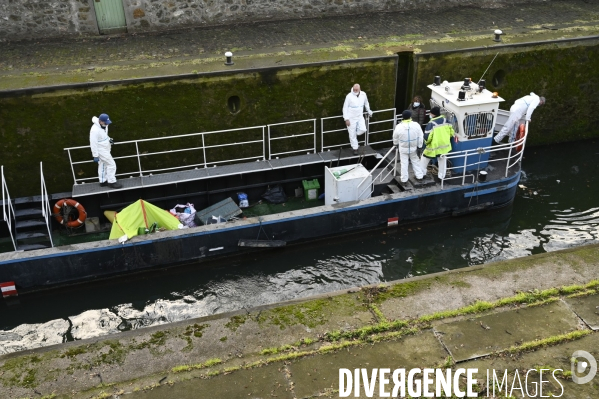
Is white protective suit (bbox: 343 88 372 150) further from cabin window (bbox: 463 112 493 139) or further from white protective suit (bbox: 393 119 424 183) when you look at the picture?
cabin window (bbox: 463 112 493 139)

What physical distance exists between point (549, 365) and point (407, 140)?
5344mm

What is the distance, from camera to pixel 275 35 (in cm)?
1502

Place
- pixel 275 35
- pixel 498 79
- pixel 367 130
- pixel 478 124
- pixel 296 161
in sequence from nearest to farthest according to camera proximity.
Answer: pixel 478 124 → pixel 296 161 → pixel 367 130 → pixel 498 79 → pixel 275 35

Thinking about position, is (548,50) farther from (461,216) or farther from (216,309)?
(216,309)

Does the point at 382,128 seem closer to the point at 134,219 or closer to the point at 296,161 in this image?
the point at 296,161

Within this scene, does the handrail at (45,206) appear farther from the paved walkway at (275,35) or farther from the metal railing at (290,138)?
the metal railing at (290,138)

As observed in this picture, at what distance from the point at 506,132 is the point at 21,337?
34.5 ft

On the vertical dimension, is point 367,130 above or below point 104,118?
below

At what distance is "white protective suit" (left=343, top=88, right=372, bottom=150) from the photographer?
12117 millimetres

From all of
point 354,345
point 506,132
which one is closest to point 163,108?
point 354,345

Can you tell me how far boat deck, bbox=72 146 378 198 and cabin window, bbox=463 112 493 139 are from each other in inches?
81.2

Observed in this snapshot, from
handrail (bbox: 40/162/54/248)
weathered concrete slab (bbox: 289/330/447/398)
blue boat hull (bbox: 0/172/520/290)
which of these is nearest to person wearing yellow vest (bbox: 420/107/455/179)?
blue boat hull (bbox: 0/172/520/290)

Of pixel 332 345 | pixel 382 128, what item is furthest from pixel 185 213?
pixel 382 128

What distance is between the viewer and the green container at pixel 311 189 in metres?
12.6
